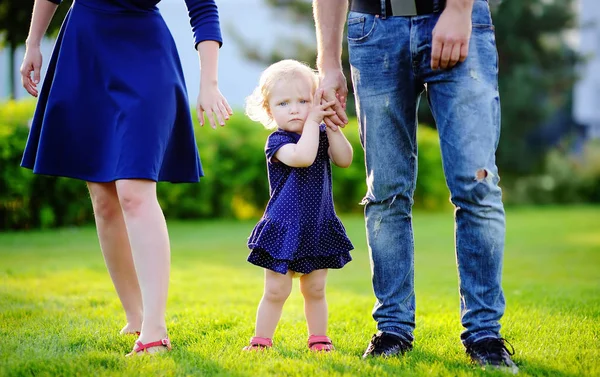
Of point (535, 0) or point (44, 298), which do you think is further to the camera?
point (535, 0)

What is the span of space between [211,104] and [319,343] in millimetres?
1078

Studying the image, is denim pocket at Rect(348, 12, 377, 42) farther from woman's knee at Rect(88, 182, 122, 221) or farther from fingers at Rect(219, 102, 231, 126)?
woman's knee at Rect(88, 182, 122, 221)

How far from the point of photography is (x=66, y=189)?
885 centimetres

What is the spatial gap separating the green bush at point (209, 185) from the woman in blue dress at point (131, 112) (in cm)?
571

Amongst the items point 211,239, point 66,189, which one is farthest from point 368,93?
point 66,189

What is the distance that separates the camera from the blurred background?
8828mm

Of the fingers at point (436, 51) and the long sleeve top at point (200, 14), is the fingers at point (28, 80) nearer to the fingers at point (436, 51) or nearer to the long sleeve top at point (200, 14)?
the long sleeve top at point (200, 14)

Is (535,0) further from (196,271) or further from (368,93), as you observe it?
(368,93)

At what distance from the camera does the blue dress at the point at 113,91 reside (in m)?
2.74

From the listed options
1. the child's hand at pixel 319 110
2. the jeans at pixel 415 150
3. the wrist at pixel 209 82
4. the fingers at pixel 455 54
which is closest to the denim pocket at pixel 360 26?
the jeans at pixel 415 150

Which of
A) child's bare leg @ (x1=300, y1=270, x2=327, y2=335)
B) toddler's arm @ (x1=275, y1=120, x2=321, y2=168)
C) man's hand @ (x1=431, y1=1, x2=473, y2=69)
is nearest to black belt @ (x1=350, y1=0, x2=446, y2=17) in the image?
man's hand @ (x1=431, y1=1, x2=473, y2=69)

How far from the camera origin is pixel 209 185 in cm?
1043

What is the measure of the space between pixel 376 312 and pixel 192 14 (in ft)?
4.64

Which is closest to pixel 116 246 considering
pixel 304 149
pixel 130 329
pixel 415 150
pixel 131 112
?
pixel 130 329
